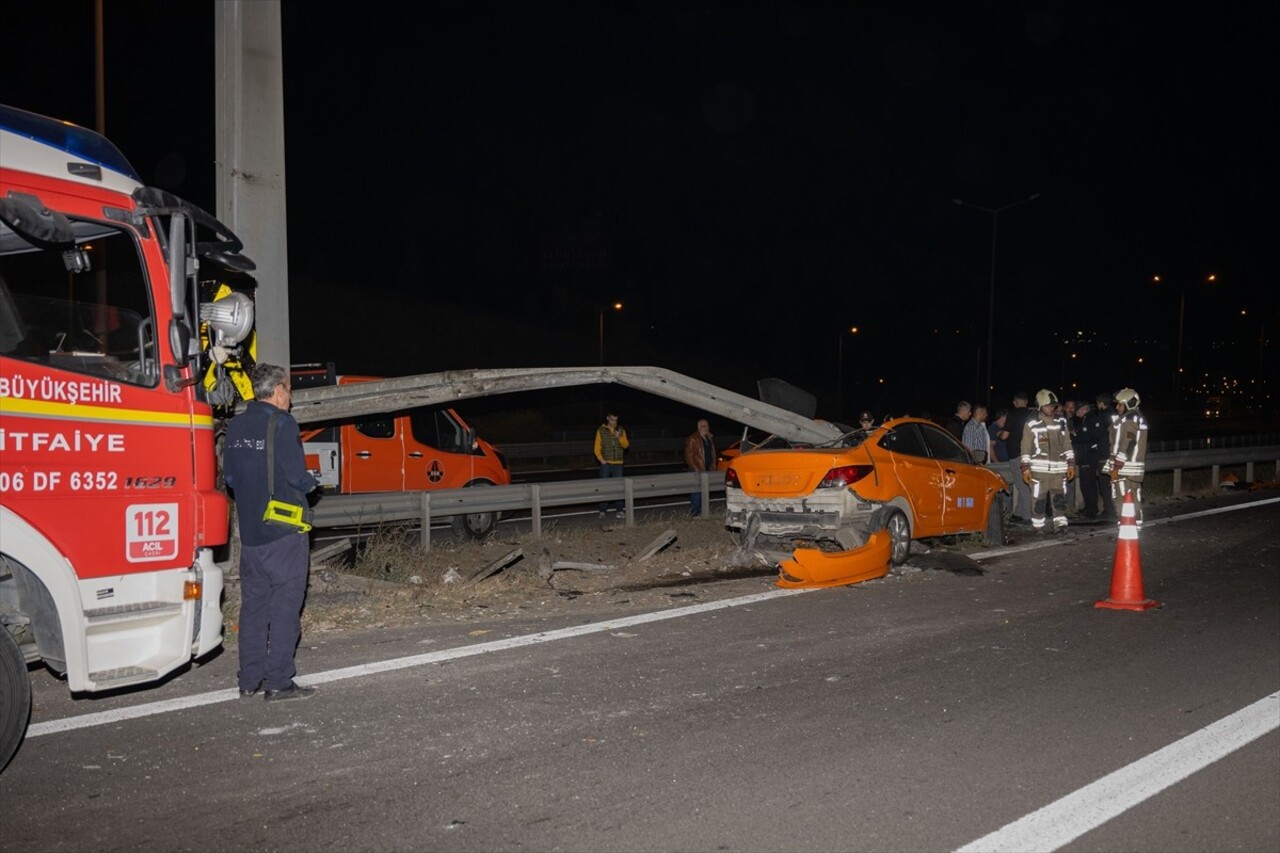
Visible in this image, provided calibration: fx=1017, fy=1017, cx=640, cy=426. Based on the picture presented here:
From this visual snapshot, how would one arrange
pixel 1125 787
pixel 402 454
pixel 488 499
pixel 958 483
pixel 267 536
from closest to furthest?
pixel 1125 787 < pixel 267 536 < pixel 958 483 < pixel 488 499 < pixel 402 454

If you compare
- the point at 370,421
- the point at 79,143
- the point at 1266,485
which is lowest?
the point at 1266,485

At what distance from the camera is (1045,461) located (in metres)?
13.6

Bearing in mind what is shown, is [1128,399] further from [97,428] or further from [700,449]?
[97,428]

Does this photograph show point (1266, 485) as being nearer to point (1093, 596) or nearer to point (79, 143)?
point (1093, 596)

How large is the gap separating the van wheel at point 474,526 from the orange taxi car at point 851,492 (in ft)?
12.9

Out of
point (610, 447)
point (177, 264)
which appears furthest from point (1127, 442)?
point (177, 264)

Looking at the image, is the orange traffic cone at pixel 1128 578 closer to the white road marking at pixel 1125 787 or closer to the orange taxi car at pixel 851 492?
the orange taxi car at pixel 851 492

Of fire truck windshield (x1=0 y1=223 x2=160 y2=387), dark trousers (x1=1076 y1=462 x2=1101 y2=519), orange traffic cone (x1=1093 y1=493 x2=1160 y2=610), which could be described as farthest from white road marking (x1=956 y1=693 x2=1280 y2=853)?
dark trousers (x1=1076 y1=462 x2=1101 y2=519)

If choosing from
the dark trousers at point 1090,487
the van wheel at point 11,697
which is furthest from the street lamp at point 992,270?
the van wheel at point 11,697

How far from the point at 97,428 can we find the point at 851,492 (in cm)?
710

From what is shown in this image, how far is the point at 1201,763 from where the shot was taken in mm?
4992

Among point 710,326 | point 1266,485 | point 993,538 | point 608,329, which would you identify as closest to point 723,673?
point 993,538

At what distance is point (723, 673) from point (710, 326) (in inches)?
3072

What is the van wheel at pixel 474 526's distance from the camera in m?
13.4
